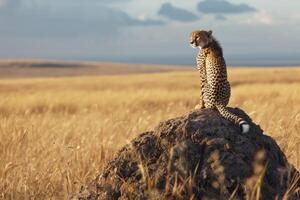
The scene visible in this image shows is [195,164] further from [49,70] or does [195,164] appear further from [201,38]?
[49,70]

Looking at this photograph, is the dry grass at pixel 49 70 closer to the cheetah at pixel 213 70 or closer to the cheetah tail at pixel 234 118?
the cheetah at pixel 213 70

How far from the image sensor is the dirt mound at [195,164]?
3.41m

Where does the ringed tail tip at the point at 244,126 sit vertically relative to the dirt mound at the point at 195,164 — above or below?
above

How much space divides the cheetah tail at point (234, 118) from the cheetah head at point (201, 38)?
1.36 feet

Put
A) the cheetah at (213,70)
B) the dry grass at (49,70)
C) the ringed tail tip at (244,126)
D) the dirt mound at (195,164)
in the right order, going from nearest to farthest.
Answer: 1. the dirt mound at (195,164)
2. the ringed tail tip at (244,126)
3. the cheetah at (213,70)
4. the dry grass at (49,70)

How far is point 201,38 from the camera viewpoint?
3.96 metres

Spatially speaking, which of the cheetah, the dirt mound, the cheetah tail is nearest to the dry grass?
the cheetah

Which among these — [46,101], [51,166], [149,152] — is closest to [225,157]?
[149,152]

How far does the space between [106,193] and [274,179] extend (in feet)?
3.19

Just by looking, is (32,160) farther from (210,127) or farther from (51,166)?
(210,127)

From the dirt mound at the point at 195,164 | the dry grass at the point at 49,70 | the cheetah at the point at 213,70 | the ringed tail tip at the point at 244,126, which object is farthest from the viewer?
the dry grass at the point at 49,70

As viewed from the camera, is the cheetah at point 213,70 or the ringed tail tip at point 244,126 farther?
the cheetah at point 213,70

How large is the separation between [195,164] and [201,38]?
0.89 m

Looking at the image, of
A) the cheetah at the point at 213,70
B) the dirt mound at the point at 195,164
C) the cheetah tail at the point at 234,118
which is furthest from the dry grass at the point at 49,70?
the dirt mound at the point at 195,164
